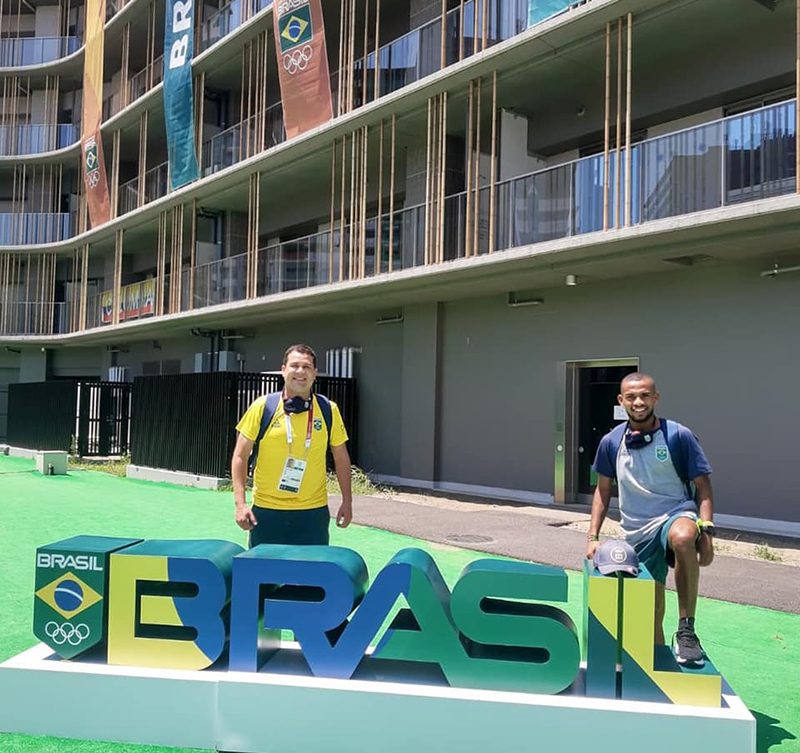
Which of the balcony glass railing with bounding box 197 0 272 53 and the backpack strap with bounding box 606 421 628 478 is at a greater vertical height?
the balcony glass railing with bounding box 197 0 272 53

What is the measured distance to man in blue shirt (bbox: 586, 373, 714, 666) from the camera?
4.27 meters

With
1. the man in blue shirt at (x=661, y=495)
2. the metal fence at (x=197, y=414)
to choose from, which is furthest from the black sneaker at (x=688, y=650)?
the metal fence at (x=197, y=414)

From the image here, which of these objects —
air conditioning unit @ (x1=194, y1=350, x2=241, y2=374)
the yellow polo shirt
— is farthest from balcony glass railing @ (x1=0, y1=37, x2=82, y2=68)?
the yellow polo shirt

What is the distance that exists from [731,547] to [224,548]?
7.49m

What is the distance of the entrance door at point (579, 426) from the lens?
13672mm

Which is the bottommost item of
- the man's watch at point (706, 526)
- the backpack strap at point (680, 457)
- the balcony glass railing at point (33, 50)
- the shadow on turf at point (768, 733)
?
the shadow on turf at point (768, 733)

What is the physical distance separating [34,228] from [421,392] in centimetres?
2208

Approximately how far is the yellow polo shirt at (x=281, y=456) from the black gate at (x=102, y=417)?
1829 cm

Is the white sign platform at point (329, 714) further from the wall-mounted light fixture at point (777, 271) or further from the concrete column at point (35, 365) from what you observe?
the concrete column at point (35, 365)

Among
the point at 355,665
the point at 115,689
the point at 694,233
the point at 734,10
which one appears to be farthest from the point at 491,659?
the point at 734,10

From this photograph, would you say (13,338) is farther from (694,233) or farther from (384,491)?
(694,233)

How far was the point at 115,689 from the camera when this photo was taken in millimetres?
4035

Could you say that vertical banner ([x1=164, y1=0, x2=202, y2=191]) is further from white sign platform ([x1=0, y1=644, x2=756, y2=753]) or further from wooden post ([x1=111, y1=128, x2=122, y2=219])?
white sign platform ([x1=0, y1=644, x2=756, y2=753])

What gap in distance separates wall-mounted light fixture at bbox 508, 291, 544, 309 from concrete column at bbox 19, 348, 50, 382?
24248 mm
